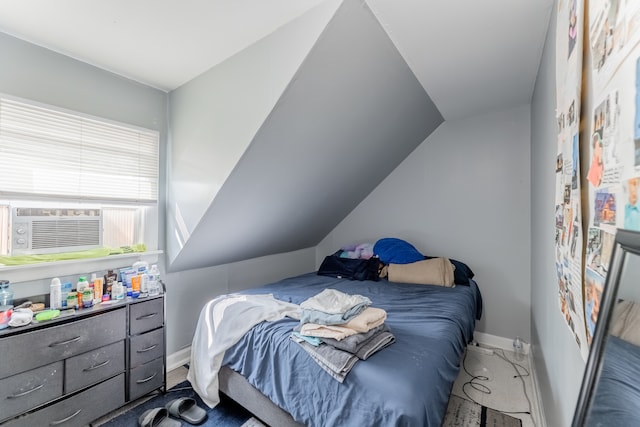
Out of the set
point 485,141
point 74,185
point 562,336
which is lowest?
point 562,336

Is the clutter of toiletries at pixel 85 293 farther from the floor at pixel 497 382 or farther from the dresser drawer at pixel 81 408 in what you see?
the floor at pixel 497 382

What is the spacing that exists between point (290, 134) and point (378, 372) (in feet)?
5.03

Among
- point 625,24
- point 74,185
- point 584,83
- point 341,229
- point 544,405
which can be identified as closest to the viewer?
point 625,24

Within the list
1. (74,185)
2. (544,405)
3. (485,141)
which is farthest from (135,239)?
(485,141)

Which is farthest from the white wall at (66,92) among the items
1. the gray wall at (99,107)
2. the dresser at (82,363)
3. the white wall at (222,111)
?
Answer: the dresser at (82,363)

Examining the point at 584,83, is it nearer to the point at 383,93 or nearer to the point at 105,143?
the point at 383,93

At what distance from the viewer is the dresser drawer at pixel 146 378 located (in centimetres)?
199

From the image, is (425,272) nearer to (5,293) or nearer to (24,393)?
(24,393)

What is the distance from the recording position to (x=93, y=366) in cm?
180

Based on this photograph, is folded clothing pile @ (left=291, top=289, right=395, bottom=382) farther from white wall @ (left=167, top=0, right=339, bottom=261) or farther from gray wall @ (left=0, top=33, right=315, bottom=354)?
gray wall @ (left=0, top=33, right=315, bottom=354)

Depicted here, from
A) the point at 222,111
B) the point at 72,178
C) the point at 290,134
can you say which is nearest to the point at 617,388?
the point at 290,134

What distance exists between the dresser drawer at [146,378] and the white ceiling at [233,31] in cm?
219

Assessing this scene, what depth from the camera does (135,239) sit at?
8.07ft

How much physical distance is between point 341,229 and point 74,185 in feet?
9.42
